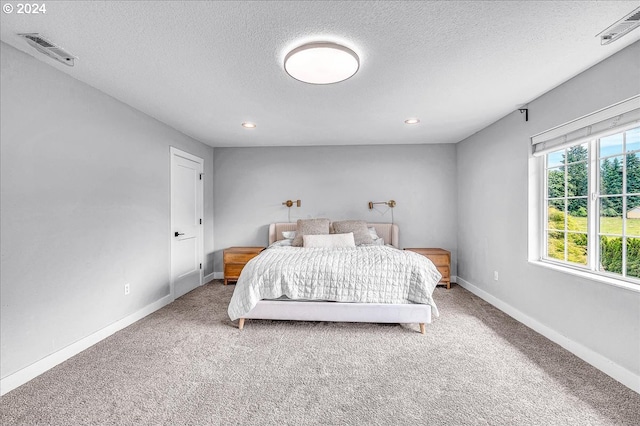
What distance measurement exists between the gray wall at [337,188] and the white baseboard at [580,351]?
1711 millimetres

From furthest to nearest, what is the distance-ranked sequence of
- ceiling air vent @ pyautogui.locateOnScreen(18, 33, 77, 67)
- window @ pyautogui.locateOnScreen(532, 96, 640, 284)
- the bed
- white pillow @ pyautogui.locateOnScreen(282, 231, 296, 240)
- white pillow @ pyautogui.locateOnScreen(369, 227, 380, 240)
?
white pillow @ pyautogui.locateOnScreen(282, 231, 296, 240) < white pillow @ pyautogui.locateOnScreen(369, 227, 380, 240) < the bed < window @ pyautogui.locateOnScreen(532, 96, 640, 284) < ceiling air vent @ pyautogui.locateOnScreen(18, 33, 77, 67)

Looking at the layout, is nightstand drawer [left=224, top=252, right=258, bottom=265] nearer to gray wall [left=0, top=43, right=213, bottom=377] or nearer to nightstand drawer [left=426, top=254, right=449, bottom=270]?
gray wall [left=0, top=43, right=213, bottom=377]

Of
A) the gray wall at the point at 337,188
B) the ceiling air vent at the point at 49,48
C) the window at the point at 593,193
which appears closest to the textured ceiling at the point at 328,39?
the ceiling air vent at the point at 49,48

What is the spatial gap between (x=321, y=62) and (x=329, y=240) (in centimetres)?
255

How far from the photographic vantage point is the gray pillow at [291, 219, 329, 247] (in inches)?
172

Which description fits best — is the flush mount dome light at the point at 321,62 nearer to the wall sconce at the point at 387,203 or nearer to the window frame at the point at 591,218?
the window frame at the point at 591,218

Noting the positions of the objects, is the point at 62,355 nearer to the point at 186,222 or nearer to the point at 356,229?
the point at 186,222

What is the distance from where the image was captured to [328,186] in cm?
496

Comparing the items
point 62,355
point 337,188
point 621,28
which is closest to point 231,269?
point 337,188

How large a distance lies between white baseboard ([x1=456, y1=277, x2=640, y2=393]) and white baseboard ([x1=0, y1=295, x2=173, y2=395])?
4.17m

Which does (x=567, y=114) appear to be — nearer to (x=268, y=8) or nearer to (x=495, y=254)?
(x=495, y=254)

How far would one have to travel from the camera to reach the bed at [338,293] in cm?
276

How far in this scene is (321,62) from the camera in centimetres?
195

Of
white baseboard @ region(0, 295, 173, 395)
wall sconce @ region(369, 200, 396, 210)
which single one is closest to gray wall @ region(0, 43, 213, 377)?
white baseboard @ region(0, 295, 173, 395)
